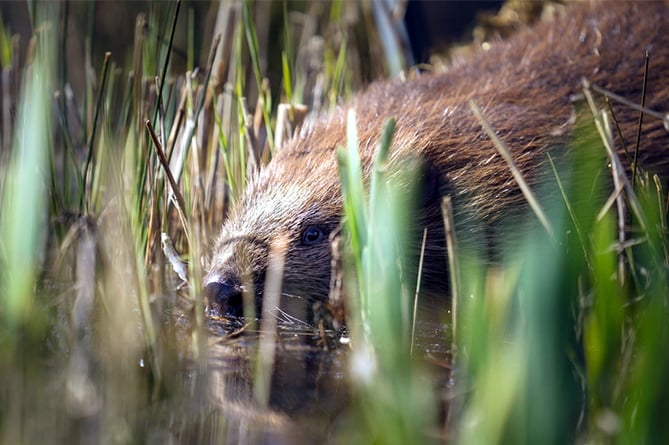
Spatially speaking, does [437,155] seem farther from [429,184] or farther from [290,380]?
[290,380]

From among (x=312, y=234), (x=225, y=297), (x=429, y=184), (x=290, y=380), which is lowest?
(x=290, y=380)

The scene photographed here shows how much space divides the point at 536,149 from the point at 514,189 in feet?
0.54

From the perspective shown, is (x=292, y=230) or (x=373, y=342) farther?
(x=292, y=230)

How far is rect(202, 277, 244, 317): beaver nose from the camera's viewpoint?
2947mm

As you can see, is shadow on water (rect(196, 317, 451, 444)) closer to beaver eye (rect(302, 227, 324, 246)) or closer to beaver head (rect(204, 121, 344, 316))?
beaver head (rect(204, 121, 344, 316))

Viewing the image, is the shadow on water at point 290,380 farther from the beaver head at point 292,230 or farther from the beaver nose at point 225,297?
the beaver head at point 292,230

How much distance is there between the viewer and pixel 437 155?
10.7 feet

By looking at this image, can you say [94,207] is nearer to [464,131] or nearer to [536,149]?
[464,131]

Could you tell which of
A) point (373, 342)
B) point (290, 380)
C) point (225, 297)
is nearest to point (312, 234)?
point (225, 297)

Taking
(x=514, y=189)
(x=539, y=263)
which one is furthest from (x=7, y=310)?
→ (x=514, y=189)

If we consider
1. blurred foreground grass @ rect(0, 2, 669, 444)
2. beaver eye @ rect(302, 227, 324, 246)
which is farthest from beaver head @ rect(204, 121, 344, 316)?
blurred foreground grass @ rect(0, 2, 669, 444)

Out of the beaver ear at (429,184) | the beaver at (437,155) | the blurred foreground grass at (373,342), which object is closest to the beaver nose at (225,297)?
the beaver at (437,155)

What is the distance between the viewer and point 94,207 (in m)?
3.36

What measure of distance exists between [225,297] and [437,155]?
854 mm
